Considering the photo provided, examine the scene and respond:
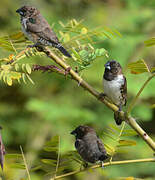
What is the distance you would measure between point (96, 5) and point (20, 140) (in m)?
3.45

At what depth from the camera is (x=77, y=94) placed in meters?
7.13

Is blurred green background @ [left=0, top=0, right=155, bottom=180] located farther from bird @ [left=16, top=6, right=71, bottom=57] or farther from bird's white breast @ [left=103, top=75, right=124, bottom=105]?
bird @ [left=16, top=6, right=71, bottom=57]

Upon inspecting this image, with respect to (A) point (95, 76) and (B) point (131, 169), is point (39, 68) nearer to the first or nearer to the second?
(A) point (95, 76)

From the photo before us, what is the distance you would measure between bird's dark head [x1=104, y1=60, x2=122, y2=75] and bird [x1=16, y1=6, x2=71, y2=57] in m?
0.66

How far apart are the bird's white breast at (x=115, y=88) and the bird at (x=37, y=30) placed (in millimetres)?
867

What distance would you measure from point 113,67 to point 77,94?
3884 millimetres

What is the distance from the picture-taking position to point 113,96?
10.8ft

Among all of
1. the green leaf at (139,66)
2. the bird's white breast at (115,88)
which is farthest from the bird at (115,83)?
the green leaf at (139,66)

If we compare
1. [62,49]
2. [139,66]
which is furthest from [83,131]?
[139,66]

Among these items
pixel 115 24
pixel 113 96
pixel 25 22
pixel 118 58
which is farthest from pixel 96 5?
pixel 25 22

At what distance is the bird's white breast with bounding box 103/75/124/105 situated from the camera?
3.26 m

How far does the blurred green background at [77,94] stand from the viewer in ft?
20.2

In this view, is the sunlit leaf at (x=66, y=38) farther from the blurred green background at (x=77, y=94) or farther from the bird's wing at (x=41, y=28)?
the blurred green background at (x=77, y=94)

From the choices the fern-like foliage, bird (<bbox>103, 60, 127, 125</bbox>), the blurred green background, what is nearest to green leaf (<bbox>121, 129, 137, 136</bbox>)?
the fern-like foliage
